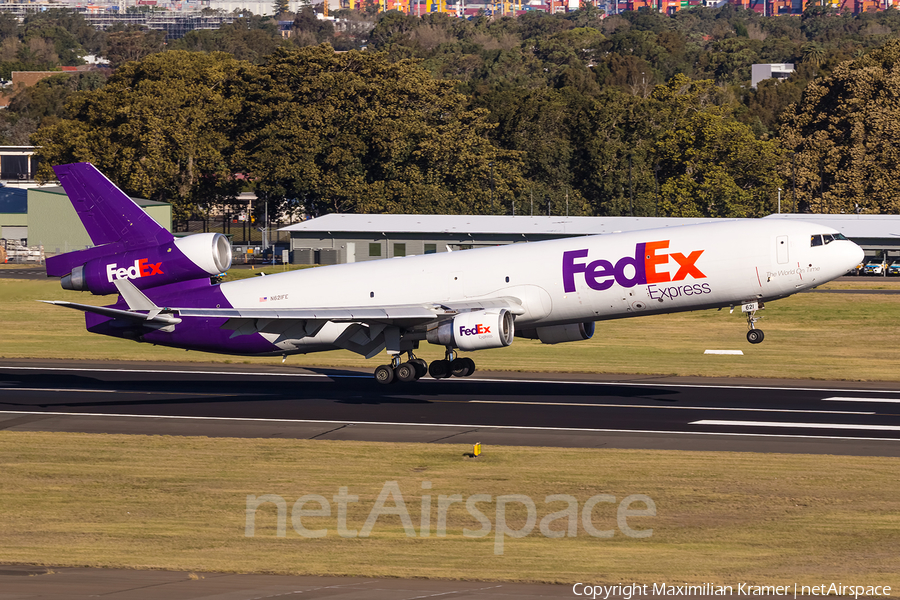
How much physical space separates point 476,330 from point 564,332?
5.31 meters

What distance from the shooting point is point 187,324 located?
44812mm

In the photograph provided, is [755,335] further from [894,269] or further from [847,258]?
[894,269]

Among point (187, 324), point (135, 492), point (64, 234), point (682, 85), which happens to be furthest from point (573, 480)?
point (682, 85)

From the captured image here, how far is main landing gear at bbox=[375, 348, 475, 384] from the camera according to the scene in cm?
4410

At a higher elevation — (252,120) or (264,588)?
(252,120)

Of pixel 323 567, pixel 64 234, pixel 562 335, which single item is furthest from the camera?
pixel 64 234

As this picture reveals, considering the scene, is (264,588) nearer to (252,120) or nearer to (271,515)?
(271,515)

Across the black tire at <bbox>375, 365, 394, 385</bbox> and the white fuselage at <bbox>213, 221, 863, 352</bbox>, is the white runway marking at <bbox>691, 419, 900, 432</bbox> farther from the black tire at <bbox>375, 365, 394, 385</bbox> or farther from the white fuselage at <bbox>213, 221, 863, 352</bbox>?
the black tire at <bbox>375, 365, 394, 385</bbox>

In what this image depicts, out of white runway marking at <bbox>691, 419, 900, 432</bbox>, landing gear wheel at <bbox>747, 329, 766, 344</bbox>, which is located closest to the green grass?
white runway marking at <bbox>691, 419, 900, 432</bbox>

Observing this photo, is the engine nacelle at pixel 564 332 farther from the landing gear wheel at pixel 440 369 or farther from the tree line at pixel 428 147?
the tree line at pixel 428 147

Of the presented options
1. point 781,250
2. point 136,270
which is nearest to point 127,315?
point 136,270

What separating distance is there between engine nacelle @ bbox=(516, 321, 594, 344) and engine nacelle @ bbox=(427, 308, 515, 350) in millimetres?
3496

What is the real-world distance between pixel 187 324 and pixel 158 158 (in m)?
102

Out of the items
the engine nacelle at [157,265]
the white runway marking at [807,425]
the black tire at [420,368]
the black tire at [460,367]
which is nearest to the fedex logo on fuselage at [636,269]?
the white runway marking at [807,425]
